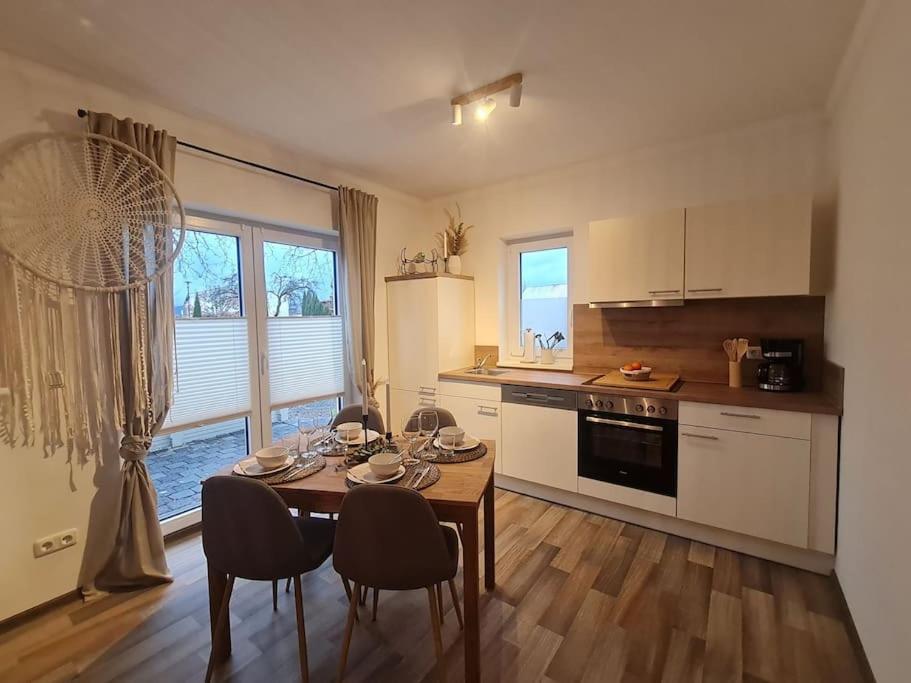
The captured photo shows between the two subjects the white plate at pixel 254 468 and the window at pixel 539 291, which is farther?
the window at pixel 539 291

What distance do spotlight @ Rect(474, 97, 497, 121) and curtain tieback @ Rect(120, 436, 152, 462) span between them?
8.29 feet

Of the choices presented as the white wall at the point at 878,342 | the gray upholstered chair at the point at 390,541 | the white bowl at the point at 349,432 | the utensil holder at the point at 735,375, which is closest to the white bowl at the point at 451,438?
the white bowl at the point at 349,432

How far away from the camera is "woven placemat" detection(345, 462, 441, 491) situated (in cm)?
153

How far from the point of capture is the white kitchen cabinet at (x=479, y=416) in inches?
122

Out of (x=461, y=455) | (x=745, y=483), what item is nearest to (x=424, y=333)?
(x=461, y=455)

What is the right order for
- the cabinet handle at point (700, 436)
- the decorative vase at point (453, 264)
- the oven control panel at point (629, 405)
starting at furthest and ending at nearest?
1. the decorative vase at point (453, 264)
2. the oven control panel at point (629, 405)
3. the cabinet handle at point (700, 436)

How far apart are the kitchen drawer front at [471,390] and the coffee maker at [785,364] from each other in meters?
1.71

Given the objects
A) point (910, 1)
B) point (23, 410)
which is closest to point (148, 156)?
point (23, 410)

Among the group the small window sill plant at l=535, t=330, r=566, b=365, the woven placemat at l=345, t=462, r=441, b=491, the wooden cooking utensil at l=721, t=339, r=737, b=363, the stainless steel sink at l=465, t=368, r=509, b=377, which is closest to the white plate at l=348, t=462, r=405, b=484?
the woven placemat at l=345, t=462, r=441, b=491

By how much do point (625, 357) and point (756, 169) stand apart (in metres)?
1.47

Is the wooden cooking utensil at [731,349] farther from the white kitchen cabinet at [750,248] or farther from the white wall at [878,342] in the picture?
the white wall at [878,342]

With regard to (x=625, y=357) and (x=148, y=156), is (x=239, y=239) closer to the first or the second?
(x=148, y=156)

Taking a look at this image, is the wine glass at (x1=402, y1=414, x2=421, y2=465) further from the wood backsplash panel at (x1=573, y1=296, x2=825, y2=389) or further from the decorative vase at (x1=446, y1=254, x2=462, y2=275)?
the decorative vase at (x1=446, y1=254, x2=462, y2=275)

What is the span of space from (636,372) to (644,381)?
8 centimetres
